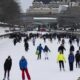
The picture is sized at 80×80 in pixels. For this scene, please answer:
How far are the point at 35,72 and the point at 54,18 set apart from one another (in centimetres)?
10736

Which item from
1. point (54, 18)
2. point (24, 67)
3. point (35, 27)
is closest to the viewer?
point (24, 67)

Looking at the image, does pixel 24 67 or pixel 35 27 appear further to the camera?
pixel 35 27

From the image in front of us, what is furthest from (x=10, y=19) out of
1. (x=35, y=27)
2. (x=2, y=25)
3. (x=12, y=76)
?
(x=12, y=76)

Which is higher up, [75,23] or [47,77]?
[47,77]

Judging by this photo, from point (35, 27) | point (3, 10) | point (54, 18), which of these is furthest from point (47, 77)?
point (35, 27)

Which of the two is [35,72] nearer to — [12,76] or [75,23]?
[12,76]

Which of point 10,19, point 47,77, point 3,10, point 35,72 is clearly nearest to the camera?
point 47,77

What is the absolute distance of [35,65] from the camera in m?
28.7

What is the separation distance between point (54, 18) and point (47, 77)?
360ft

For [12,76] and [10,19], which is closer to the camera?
[12,76]

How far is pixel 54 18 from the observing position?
→ 132 meters

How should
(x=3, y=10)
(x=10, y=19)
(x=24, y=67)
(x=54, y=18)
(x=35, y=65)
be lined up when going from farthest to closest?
(x=54, y=18) < (x=10, y=19) < (x=3, y=10) < (x=35, y=65) < (x=24, y=67)

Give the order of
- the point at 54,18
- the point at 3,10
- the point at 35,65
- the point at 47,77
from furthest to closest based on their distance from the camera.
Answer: the point at 54,18 < the point at 3,10 < the point at 35,65 < the point at 47,77

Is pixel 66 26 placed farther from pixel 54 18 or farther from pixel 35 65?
pixel 35 65
